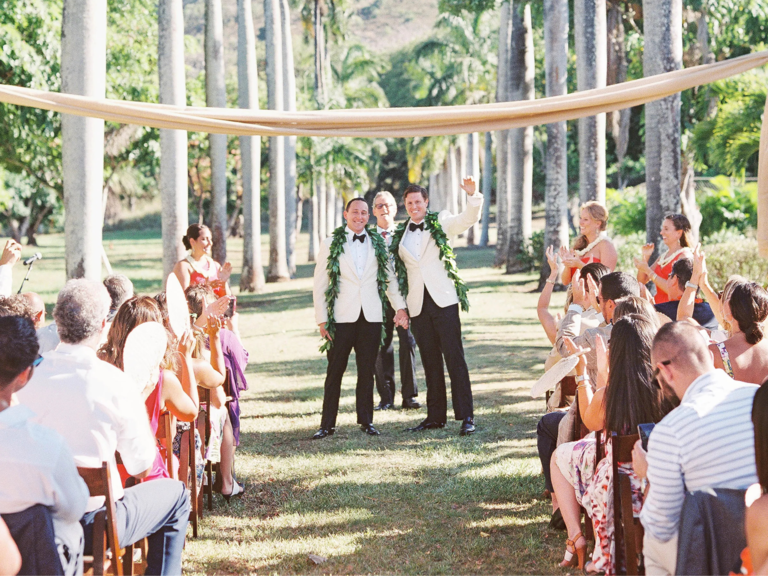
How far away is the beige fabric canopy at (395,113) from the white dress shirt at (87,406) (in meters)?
2.26

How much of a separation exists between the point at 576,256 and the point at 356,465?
8.68 feet

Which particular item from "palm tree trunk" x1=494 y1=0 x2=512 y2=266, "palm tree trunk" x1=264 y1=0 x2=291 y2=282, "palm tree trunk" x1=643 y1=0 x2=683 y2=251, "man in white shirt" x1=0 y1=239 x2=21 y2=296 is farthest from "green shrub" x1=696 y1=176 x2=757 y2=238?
"man in white shirt" x1=0 y1=239 x2=21 y2=296

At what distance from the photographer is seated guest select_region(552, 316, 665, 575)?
3.93m

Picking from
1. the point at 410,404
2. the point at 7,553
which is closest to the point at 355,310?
the point at 410,404

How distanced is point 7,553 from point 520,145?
81.6 ft

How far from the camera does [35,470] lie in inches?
123

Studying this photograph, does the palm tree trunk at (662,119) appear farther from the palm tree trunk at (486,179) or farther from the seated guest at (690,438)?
the palm tree trunk at (486,179)

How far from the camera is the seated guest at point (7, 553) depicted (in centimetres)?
296

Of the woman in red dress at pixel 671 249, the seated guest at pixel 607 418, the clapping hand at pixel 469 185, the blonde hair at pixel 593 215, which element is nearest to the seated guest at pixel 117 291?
the clapping hand at pixel 469 185

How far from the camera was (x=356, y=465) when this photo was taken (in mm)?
6879

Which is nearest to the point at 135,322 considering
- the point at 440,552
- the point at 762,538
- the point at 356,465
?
the point at 440,552

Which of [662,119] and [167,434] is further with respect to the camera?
[662,119]

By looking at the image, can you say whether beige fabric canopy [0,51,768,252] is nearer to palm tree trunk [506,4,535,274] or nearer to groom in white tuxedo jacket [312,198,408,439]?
groom in white tuxedo jacket [312,198,408,439]

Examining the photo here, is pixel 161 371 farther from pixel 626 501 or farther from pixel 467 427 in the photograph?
pixel 467 427
